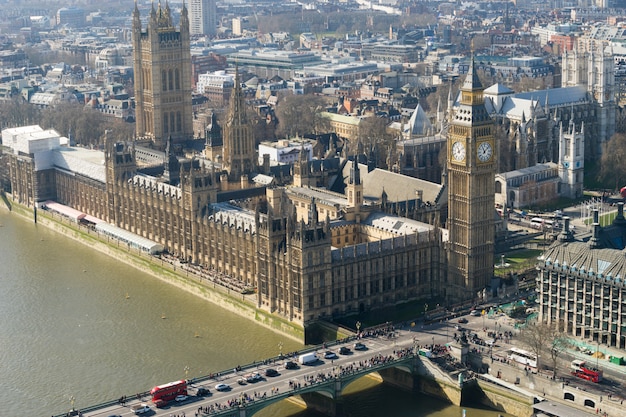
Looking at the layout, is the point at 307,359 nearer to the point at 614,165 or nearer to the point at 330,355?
the point at 330,355

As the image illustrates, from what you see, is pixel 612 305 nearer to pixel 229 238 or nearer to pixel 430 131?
pixel 229 238

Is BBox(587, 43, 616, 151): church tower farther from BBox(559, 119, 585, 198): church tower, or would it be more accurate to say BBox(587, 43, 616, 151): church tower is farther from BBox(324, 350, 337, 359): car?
BBox(324, 350, 337, 359): car

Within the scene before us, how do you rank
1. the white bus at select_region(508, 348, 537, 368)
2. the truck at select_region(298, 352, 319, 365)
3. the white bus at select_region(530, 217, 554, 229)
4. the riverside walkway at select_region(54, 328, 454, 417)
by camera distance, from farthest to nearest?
1. the white bus at select_region(530, 217, 554, 229)
2. the truck at select_region(298, 352, 319, 365)
3. the white bus at select_region(508, 348, 537, 368)
4. the riverside walkway at select_region(54, 328, 454, 417)

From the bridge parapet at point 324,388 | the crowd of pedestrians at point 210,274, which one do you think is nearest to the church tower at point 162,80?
the crowd of pedestrians at point 210,274

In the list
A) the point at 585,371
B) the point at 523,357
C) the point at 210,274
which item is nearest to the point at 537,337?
the point at 523,357

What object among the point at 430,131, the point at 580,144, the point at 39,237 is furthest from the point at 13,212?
the point at 580,144

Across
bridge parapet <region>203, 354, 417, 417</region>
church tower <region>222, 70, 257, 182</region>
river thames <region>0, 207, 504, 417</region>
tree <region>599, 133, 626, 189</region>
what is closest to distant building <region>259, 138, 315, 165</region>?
church tower <region>222, 70, 257, 182</region>
